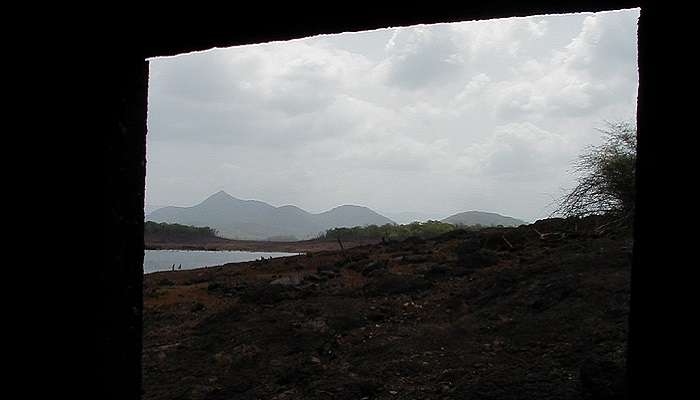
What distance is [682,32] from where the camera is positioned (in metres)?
1.59

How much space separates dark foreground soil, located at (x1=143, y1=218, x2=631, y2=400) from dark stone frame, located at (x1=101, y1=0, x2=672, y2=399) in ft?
5.65

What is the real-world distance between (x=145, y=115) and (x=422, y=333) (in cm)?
361

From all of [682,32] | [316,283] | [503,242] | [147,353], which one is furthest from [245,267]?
[682,32]

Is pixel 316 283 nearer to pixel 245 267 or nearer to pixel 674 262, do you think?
pixel 245 267

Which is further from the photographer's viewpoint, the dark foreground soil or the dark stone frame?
the dark foreground soil

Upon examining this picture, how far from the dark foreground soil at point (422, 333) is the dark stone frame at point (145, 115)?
67.9 inches

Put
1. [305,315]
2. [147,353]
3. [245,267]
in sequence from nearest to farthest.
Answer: [147,353] < [305,315] < [245,267]

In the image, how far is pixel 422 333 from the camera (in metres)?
5.03

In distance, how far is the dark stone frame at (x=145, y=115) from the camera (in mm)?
1689

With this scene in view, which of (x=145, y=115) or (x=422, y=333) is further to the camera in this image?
(x=422, y=333)

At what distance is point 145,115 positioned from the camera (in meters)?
2.26

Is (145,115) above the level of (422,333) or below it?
above

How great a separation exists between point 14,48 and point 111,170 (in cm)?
53

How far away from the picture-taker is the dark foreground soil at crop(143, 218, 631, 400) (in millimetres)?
3707
